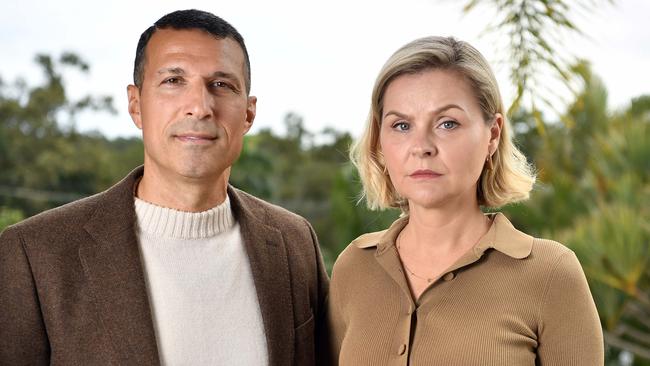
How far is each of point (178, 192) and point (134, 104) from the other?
0.26m

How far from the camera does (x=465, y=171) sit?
1.74 meters

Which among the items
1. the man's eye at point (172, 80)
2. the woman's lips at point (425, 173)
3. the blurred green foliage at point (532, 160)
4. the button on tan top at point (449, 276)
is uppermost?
the man's eye at point (172, 80)

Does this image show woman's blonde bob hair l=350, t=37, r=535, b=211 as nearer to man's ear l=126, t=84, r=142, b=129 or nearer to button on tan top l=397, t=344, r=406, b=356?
button on tan top l=397, t=344, r=406, b=356

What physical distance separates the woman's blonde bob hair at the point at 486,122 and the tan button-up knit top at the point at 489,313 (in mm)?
101

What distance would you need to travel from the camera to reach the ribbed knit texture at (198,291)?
1.85m

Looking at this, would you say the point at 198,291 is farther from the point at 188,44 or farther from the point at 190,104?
the point at 188,44

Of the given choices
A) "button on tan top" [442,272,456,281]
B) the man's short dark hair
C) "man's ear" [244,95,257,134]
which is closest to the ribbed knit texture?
"man's ear" [244,95,257,134]

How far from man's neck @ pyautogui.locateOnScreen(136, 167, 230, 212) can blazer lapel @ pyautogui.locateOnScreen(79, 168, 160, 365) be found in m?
0.09

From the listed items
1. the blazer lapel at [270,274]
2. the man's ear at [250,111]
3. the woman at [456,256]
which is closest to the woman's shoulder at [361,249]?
the woman at [456,256]

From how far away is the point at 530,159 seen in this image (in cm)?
404

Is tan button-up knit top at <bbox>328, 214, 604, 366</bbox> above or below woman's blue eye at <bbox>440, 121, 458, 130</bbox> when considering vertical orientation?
below

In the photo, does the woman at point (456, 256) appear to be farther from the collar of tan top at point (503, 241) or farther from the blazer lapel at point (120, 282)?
the blazer lapel at point (120, 282)

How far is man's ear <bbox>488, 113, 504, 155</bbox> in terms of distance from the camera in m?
1.81

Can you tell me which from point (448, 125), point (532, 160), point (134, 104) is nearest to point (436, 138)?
point (448, 125)
